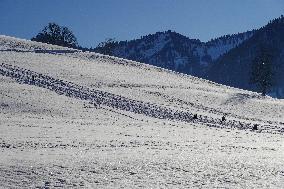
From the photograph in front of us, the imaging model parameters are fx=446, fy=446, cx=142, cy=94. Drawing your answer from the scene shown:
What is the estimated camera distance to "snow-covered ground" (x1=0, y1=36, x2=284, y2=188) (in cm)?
1377

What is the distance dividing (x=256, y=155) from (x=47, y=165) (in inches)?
393

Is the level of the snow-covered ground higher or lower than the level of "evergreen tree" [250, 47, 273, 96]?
lower

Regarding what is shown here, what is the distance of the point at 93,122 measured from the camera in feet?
108

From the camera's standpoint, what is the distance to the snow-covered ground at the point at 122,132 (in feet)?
45.2

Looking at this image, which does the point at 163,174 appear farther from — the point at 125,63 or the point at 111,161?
the point at 125,63

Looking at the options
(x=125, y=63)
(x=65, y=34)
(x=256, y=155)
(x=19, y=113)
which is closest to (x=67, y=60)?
(x=125, y=63)

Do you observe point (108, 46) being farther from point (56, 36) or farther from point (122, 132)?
point (122, 132)

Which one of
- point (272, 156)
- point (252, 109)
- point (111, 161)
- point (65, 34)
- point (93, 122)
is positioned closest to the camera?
point (111, 161)

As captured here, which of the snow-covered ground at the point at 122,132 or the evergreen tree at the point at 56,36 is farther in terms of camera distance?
the evergreen tree at the point at 56,36

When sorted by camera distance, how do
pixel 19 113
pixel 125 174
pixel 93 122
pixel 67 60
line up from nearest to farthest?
pixel 125 174 → pixel 93 122 → pixel 19 113 → pixel 67 60

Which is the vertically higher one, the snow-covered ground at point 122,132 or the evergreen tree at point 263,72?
the evergreen tree at point 263,72

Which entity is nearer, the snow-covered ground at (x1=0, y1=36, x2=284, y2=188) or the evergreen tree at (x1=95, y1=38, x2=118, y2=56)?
the snow-covered ground at (x1=0, y1=36, x2=284, y2=188)

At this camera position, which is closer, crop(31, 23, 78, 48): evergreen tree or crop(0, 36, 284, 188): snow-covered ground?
crop(0, 36, 284, 188): snow-covered ground

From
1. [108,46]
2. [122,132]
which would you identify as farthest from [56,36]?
[122,132]
